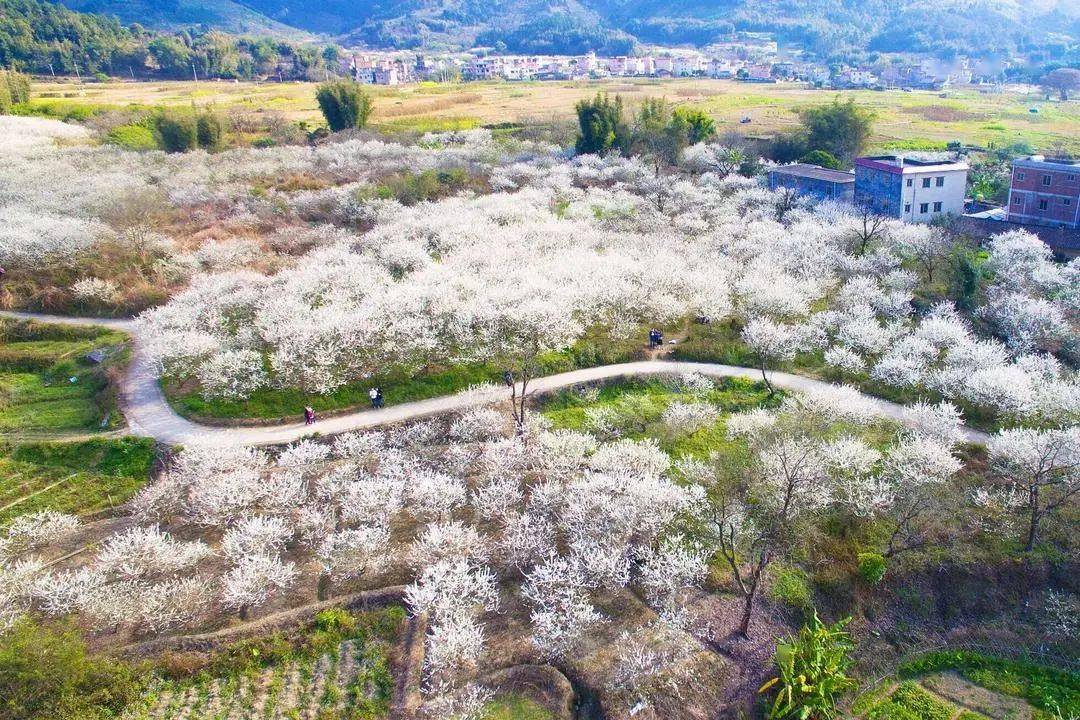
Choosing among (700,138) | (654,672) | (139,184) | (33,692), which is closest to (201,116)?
(139,184)

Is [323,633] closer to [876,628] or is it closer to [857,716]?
[857,716]

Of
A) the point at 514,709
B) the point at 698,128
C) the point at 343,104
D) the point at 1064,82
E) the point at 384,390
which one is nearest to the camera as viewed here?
the point at 514,709

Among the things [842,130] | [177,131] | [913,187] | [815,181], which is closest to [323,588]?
[913,187]

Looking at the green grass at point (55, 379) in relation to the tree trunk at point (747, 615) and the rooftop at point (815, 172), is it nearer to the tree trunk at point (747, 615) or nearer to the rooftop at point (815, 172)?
the tree trunk at point (747, 615)

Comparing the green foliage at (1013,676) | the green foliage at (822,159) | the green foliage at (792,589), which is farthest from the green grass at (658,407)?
the green foliage at (822,159)

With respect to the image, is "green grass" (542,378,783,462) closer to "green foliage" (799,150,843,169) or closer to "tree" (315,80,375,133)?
"green foliage" (799,150,843,169)

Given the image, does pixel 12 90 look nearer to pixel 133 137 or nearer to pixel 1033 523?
pixel 133 137

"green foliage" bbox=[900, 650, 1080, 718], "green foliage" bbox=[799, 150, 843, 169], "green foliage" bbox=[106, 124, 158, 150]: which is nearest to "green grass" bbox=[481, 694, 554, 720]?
"green foliage" bbox=[900, 650, 1080, 718]
